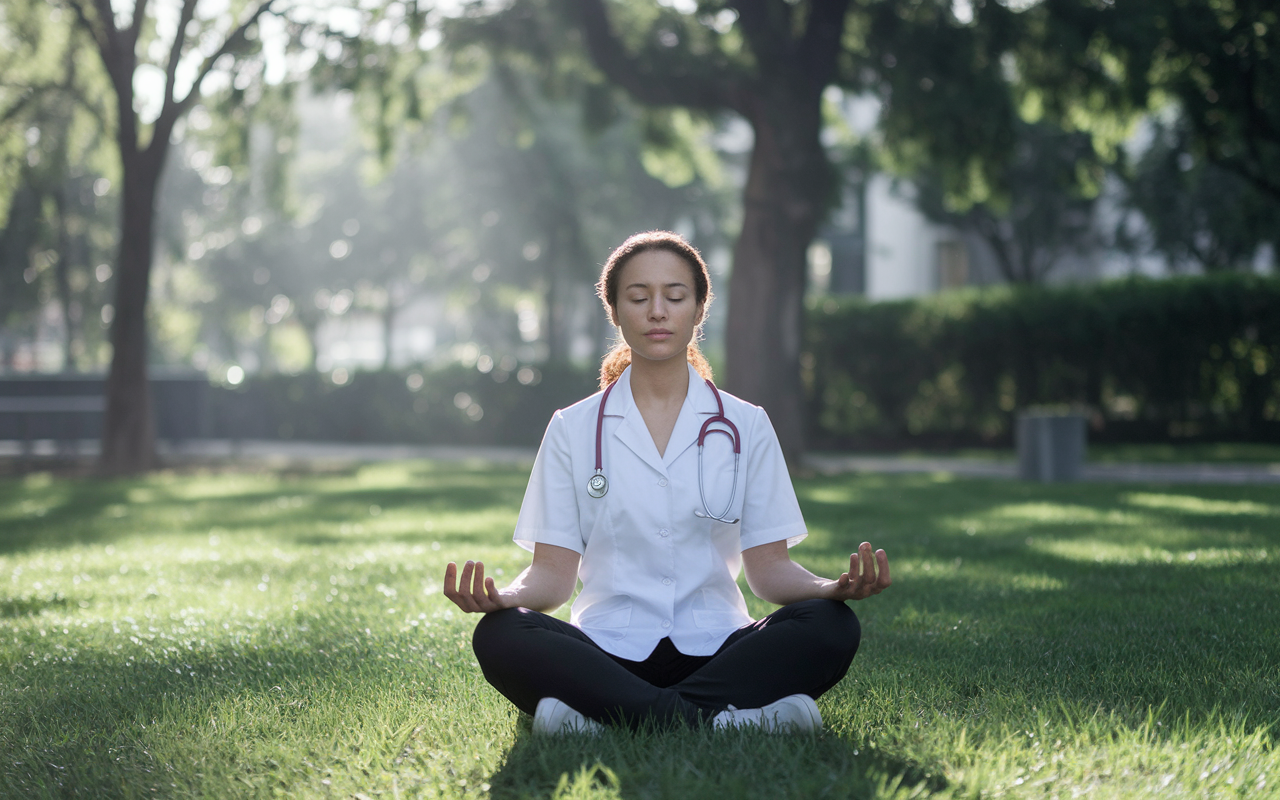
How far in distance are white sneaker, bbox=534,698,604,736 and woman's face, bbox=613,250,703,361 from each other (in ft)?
3.50

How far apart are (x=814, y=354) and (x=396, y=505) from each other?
10.6 meters

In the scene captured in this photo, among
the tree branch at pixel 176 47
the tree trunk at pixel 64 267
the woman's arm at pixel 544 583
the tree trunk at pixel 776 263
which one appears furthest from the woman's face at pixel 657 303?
the tree trunk at pixel 64 267

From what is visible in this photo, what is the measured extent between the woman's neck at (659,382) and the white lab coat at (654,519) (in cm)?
5

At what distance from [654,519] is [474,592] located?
0.59 metres

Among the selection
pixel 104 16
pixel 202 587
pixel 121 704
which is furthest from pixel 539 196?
pixel 121 704

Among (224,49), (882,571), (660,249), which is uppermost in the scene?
(224,49)

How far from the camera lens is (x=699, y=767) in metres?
2.84

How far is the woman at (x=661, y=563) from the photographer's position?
3.15 meters

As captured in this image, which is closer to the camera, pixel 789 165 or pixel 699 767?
pixel 699 767

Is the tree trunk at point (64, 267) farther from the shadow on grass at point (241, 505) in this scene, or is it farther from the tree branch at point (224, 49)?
the shadow on grass at point (241, 505)

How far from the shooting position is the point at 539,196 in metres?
30.4

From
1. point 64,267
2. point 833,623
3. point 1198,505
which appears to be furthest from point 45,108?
point 833,623

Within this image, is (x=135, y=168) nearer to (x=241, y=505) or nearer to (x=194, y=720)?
(x=241, y=505)

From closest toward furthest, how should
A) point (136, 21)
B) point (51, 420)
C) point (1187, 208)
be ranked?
point (136, 21) < point (51, 420) < point (1187, 208)
